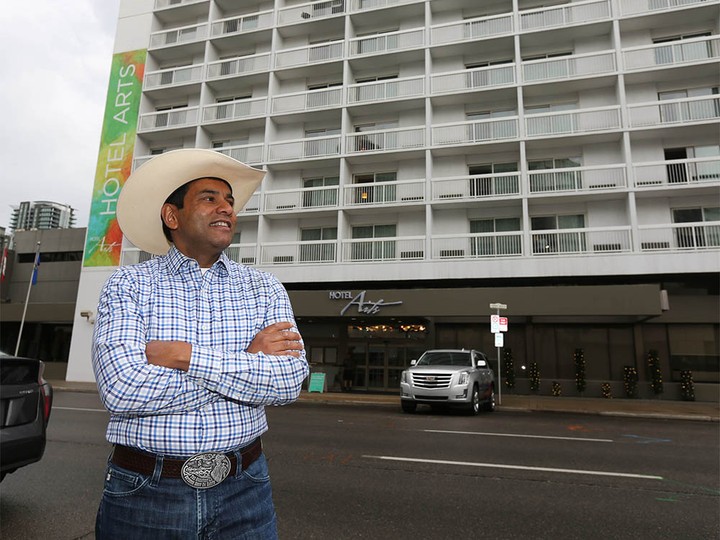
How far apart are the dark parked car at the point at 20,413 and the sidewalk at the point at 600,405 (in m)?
11.2

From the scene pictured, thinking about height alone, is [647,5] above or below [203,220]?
above

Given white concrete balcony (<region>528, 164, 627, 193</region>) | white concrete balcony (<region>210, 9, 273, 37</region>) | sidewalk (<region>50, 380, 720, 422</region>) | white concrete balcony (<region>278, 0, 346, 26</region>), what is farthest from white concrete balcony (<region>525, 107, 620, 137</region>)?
white concrete balcony (<region>210, 9, 273, 37</region>)

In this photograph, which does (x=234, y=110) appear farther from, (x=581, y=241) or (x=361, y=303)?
(x=581, y=241)

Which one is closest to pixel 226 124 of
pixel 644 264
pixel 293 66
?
pixel 293 66

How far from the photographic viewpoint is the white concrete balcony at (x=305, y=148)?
73.8 feet

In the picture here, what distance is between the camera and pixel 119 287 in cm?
187

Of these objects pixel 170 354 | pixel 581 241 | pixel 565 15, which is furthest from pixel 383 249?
pixel 170 354

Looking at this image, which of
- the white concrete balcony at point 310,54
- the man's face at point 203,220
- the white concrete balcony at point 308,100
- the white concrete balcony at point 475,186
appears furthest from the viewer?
the white concrete balcony at point 310,54

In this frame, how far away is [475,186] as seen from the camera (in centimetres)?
2050

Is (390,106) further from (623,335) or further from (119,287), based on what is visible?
(119,287)

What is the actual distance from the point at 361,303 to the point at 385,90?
1047 cm

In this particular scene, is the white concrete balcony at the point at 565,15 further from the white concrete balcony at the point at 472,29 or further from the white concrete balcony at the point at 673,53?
the white concrete balcony at the point at 673,53

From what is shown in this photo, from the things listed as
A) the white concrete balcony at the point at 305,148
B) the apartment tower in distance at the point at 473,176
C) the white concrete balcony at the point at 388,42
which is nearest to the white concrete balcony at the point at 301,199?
the apartment tower in distance at the point at 473,176

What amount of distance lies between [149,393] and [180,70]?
91.7 feet
